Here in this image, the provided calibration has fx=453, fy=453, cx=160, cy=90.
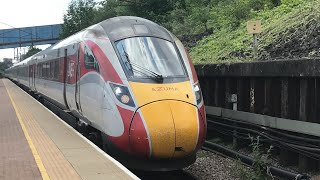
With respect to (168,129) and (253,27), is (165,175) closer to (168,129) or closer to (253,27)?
(168,129)

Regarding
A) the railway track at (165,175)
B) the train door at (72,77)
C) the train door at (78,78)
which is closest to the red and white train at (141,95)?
the train door at (78,78)

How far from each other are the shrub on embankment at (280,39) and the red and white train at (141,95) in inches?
107

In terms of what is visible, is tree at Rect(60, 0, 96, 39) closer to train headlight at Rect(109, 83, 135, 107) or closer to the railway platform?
the railway platform

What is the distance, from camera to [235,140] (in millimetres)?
10531

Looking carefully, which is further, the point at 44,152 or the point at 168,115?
the point at 44,152

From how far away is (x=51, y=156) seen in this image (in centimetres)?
791

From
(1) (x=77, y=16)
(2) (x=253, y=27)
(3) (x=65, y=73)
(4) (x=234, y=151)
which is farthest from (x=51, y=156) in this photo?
(1) (x=77, y=16)

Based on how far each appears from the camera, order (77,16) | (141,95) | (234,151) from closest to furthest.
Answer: (141,95), (234,151), (77,16)

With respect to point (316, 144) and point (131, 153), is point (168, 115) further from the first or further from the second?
point (316, 144)

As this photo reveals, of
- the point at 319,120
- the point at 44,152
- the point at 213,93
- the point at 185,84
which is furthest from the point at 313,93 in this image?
the point at 44,152

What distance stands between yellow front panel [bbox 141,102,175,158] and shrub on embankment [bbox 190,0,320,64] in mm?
3538

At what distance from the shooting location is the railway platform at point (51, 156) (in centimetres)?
662

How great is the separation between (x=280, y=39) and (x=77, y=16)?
4583 centimetres

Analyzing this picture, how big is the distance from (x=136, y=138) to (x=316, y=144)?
303 centimetres
